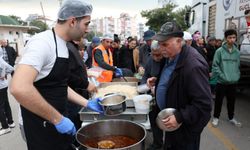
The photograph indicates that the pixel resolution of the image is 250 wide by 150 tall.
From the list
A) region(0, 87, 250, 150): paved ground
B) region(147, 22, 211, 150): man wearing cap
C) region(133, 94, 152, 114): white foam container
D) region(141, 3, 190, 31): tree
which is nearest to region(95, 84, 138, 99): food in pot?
region(133, 94, 152, 114): white foam container

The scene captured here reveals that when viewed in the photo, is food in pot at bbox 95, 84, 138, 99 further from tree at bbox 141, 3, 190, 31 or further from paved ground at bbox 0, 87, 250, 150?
tree at bbox 141, 3, 190, 31

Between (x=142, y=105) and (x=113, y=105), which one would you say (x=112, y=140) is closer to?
(x=113, y=105)

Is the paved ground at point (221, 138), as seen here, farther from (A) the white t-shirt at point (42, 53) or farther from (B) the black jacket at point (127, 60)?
(B) the black jacket at point (127, 60)

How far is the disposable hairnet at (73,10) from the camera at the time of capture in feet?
6.59

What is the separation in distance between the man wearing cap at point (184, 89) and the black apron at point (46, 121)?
91 centimetres

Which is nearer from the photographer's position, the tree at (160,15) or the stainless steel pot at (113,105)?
the stainless steel pot at (113,105)

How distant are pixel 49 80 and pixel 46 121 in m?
0.34

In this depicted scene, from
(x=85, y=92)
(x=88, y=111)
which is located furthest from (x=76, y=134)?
(x=85, y=92)

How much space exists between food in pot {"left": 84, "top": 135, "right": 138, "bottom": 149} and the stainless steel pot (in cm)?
24

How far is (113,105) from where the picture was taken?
249cm

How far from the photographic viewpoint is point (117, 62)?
982cm

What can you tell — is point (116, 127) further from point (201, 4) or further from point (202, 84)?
point (201, 4)

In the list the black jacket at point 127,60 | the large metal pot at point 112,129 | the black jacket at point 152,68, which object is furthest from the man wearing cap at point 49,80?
the black jacket at point 127,60

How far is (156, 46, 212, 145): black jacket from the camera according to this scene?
7.47 feet
